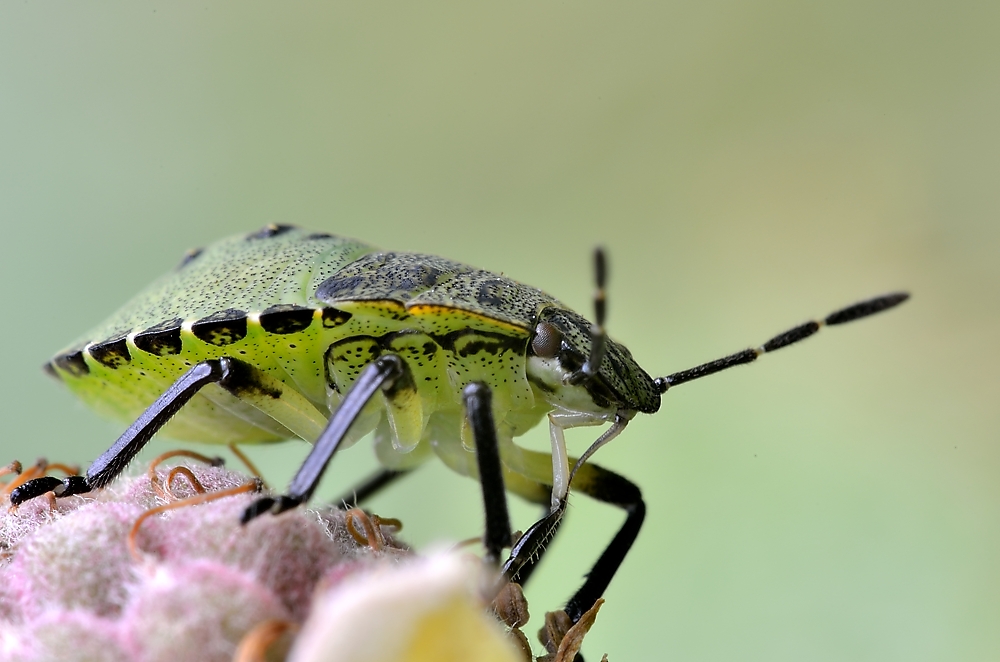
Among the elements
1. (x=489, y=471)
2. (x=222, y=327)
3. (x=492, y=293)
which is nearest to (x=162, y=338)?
(x=222, y=327)

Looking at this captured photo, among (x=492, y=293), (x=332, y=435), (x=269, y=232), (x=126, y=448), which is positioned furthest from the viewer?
(x=269, y=232)

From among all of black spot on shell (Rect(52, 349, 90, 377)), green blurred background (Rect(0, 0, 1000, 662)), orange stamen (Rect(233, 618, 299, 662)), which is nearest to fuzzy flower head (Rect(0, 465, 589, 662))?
orange stamen (Rect(233, 618, 299, 662))

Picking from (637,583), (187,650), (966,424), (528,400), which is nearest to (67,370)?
(528,400)

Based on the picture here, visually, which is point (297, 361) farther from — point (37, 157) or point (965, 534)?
point (37, 157)

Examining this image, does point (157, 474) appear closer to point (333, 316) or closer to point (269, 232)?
point (333, 316)

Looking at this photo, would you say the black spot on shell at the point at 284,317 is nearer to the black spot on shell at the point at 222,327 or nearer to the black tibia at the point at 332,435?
the black spot on shell at the point at 222,327

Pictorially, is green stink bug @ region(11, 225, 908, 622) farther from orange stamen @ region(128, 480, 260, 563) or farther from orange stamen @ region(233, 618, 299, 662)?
orange stamen @ region(233, 618, 299, 662)
